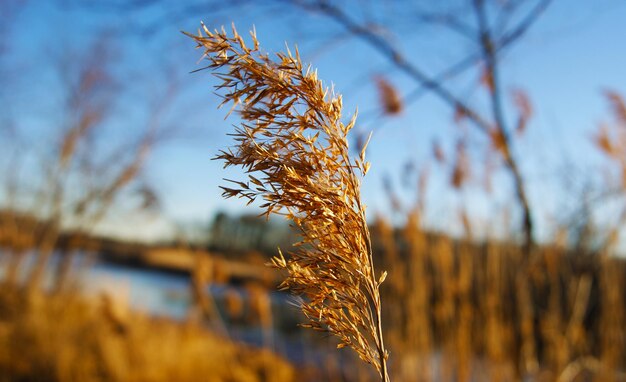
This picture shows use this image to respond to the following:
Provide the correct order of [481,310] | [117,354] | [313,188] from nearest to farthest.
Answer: [313,188] → [481,310] → [117,354]

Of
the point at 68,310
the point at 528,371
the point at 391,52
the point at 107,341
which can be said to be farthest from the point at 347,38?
the point at 68,310

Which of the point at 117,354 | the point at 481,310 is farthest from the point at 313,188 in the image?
the point at 117,354

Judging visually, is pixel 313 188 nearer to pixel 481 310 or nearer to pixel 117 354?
pixel 481 310

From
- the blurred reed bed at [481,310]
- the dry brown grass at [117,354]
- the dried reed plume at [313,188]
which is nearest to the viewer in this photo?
the dried reed plume at [313,188]

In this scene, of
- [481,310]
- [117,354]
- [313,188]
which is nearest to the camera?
[313,188]

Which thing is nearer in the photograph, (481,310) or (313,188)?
(313,188)

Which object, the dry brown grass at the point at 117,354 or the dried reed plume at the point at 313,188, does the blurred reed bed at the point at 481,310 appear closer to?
the dry brown grass at the point at 117,354

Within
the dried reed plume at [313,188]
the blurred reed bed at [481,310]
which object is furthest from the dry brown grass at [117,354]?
the dried reed plume at [313,188]

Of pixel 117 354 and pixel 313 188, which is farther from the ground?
pixel 313 188

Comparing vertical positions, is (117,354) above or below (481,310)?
below

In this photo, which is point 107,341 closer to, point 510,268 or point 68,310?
point 68,310

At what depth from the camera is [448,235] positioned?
3234 millimetres

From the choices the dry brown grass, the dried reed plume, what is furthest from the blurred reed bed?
the dried reed plume

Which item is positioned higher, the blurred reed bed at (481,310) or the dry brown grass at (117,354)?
the blurred reed bed at (481,310)
